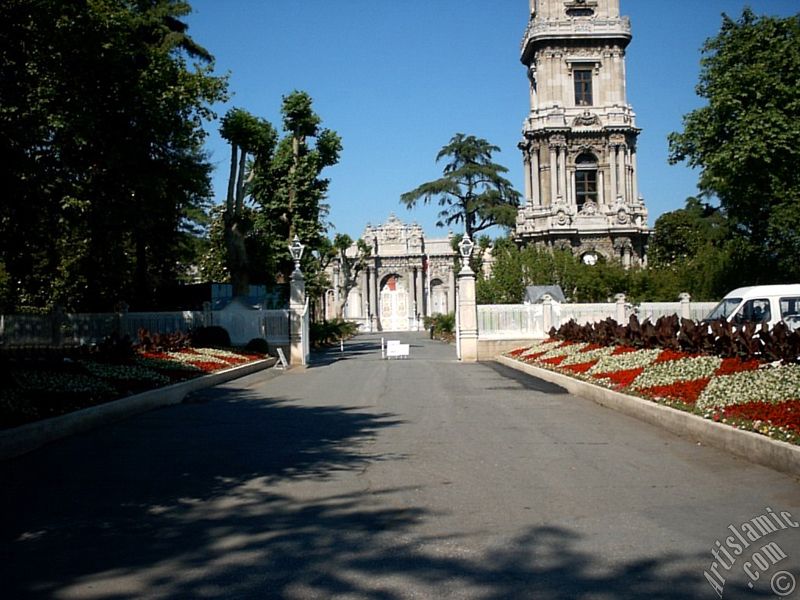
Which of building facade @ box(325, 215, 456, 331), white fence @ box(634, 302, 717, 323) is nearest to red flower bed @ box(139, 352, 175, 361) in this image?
white fence @ box(634, 302, 717, 323)

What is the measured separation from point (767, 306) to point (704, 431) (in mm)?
11430

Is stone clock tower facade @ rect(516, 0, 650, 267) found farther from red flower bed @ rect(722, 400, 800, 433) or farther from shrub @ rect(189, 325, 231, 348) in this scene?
red flower bed @ rect(722, 400, 800, 433)

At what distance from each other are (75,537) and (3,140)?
1259 cm

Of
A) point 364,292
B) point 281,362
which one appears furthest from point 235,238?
point 364,292

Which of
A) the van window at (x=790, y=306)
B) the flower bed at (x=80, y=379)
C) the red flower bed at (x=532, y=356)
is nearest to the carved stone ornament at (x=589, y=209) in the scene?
the red flower bed at (x=532, y=356)

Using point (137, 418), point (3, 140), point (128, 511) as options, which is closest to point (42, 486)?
point (128, 511)

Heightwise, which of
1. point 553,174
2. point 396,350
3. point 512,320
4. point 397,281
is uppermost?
point 553,174

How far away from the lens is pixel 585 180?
59844 mm

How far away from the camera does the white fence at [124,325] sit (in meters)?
28.3

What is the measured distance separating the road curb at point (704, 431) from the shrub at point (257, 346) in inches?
659

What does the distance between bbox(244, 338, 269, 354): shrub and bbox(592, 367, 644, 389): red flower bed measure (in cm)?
1678

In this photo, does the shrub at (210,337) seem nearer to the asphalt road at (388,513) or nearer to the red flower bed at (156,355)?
the red flower bed at (156,355)

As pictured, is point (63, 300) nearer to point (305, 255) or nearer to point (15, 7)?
point (305, 255)

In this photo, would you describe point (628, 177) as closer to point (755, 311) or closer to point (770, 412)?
point (755, 311)
